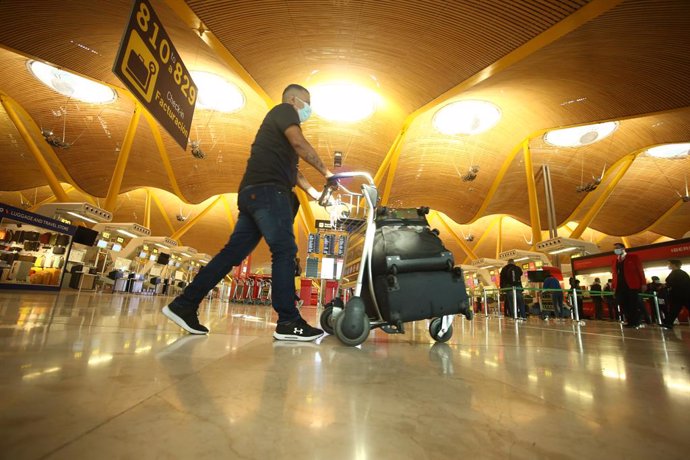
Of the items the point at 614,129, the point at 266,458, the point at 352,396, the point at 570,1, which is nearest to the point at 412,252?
the point at 352,396

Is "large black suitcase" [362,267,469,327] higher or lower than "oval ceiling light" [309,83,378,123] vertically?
lower

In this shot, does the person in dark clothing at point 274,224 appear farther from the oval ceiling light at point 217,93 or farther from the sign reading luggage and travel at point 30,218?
the oval ceiling light at point 217,93

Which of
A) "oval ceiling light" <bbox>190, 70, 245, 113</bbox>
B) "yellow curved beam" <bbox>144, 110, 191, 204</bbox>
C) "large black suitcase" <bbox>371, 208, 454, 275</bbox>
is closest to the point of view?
"large black suitcase" <bbox>371, 208, 454, 275</bbox>

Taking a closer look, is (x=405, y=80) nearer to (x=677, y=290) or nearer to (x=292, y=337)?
(x=677, y=290)

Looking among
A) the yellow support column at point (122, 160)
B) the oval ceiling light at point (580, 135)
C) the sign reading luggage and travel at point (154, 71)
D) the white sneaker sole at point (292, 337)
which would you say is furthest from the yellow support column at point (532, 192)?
the yellow support column at point (122, 160)

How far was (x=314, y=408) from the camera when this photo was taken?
2.48 ft

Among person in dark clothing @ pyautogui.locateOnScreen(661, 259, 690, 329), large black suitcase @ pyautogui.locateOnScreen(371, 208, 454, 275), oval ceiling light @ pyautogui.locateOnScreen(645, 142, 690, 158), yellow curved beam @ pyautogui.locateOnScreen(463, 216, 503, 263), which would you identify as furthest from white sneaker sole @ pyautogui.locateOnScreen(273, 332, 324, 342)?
yellow curved beam @ pyautogui.locateOnScreen(463, 216, 503, 263)

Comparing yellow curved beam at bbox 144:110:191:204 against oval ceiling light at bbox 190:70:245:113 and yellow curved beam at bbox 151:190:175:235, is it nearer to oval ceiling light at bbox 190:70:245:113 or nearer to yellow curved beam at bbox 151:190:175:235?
oval ceiling light at bbox 190:70:245:113

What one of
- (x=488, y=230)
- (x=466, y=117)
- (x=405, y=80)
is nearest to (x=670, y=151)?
(x=466, y=117)

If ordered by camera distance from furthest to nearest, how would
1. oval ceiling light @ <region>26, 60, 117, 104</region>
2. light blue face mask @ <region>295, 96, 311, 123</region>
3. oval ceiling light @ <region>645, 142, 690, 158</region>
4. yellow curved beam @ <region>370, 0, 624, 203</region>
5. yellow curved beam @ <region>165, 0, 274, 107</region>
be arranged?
1. oval ceiling light @ <region>645, 142, 690, 158</region>
2. oval ceiling light @ <region>26, 60, 117, 104</region>
3. yellow curved beam @ <region>165, 0, 274, 107</region>
4. yellow curved beam @ <region>370, 0, 624, 203</region>
5. light blue face mask @ <region>295, 96, 311, 123</region>

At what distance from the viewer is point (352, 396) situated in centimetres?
88

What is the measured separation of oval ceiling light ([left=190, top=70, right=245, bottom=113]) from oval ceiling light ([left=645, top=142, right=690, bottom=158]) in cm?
2302

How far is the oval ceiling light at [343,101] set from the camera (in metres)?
14.1

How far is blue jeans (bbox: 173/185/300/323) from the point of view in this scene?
215 cm
